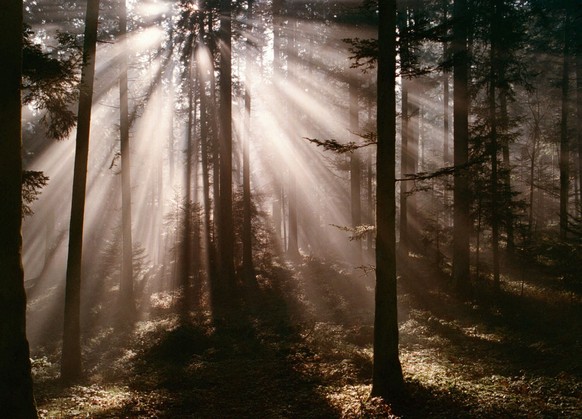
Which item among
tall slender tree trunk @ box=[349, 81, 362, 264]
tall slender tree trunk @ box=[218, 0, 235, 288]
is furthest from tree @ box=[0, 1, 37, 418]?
tall slender tree trunk @ box=[349, 81, 362, 264]

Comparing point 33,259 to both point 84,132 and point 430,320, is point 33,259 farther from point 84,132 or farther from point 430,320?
point 430,320

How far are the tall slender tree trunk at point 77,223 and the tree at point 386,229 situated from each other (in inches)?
314

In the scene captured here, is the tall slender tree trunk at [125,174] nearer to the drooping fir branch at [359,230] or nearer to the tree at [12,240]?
the tree at [12,240]

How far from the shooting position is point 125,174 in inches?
728

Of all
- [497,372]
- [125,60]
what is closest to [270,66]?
[125,60]

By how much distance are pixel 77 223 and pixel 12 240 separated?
17.1 feet

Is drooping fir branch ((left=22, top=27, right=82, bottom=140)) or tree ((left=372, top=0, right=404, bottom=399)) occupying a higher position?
drooping fir branch ((left=22, top=27, right=82, bottom=140))

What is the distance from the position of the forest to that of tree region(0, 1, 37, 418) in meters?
0.03

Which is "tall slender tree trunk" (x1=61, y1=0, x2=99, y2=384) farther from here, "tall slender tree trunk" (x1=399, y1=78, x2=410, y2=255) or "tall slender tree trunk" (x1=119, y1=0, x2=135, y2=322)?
"tall slender tree trunk" (x1=399, y1=78, x2=410, y2=255)

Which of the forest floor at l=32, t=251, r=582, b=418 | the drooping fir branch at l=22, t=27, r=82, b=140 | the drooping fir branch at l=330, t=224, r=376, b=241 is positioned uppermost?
the drooping fir branch at l=22, t=27, r=82, b=140

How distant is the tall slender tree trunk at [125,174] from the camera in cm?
1799

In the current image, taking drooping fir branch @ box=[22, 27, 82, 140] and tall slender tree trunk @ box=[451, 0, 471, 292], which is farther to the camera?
tall slender tree trunk @ box=[451, 0, 471, 292]

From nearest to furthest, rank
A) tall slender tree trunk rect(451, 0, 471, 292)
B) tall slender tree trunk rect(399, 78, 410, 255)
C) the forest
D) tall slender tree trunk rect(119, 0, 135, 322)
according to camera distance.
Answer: the forest < tall slender tree trunk rect(451, 0, 471, 292) < tall slender tree trunk rect(119, 0, 135, 322) < tall slender tree trunk rect(399, 78, 410, 255)

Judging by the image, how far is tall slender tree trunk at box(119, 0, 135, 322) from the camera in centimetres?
1799
